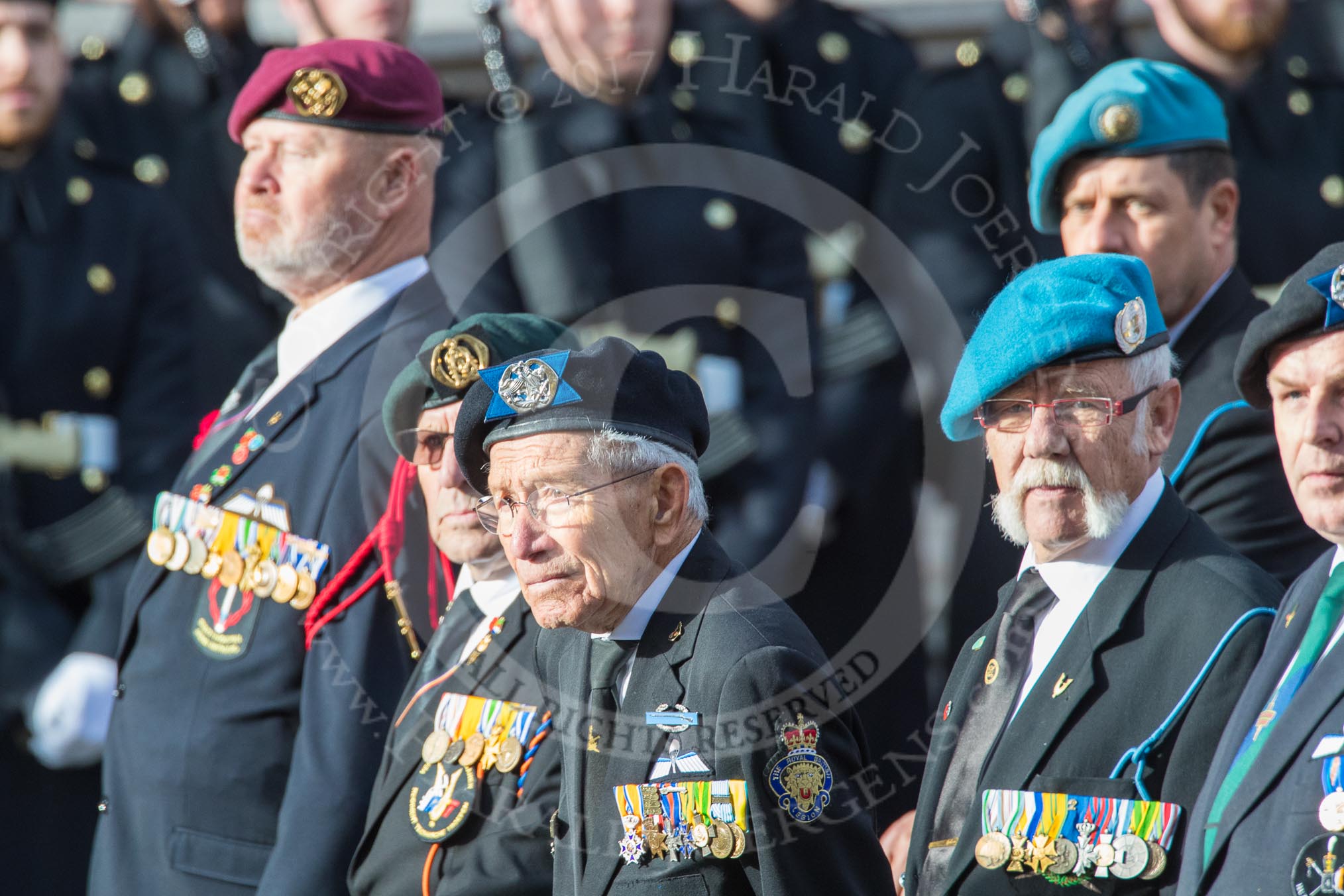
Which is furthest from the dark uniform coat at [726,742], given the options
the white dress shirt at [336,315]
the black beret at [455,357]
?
the white dress shirt at [336,315]

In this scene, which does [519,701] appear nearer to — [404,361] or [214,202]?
[404,361]

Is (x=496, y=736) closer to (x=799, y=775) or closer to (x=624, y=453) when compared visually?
(x=624, y=453)

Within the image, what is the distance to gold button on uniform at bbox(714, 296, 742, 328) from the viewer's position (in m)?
5.63

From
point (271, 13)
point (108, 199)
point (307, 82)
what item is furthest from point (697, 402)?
point (271, 13)

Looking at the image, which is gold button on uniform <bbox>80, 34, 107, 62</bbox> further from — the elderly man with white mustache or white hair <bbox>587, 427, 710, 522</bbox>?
the elderly man with white mustache

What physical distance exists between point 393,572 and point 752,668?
1453mm

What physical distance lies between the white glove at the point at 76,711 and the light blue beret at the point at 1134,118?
280cm

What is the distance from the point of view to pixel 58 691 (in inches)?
215

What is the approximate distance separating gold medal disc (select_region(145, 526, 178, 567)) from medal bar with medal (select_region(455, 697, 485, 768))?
1.13m

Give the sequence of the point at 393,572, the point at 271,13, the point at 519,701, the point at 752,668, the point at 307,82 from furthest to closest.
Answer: the point at 271,13
the point at 307,82
the point at 393,572
the point at 519,701
the point at 752,668

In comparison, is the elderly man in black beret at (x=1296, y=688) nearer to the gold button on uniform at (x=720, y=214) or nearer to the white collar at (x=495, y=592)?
Result: the white collar at (x=495, y=592)

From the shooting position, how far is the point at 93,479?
587 cm

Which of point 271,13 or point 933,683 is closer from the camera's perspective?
point 933,683

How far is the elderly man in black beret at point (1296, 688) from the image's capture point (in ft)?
9.81
